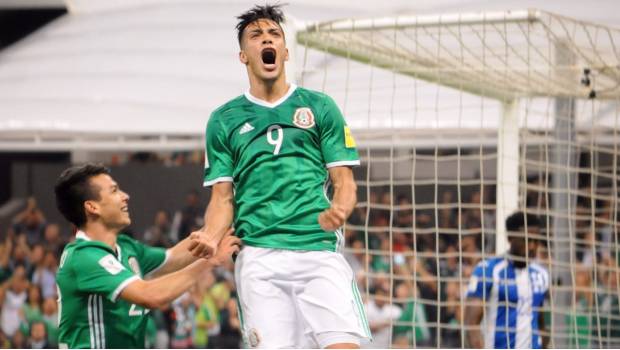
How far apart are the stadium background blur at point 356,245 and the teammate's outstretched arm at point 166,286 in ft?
15.0

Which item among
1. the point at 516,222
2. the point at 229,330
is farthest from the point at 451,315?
the point at 516,222

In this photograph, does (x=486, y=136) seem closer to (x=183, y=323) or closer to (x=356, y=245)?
(x=356, y=245)

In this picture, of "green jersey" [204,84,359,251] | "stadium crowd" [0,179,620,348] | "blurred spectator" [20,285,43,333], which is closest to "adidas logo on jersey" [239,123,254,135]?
"green jersey" [204,84,359,251]

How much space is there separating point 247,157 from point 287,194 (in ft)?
0.73

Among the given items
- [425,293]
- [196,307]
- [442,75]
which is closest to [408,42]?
[442,75]

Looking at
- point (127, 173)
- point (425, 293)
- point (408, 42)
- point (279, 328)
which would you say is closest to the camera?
point (279, 328)

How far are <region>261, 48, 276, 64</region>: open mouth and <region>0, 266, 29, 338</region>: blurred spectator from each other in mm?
9236

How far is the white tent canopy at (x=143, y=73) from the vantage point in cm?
1555

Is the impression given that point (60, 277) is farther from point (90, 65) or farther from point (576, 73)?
point (90, 65)

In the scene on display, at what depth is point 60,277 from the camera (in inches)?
196

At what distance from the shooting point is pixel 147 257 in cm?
550

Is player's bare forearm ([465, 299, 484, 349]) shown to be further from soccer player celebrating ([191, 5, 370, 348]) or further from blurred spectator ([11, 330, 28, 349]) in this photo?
blurred spectator ([11, 330, 28, 349])

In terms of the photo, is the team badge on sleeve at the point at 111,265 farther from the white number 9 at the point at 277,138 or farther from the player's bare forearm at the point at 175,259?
the white number 9 at the point at 277,138

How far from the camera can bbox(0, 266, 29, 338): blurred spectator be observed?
43.6ft
